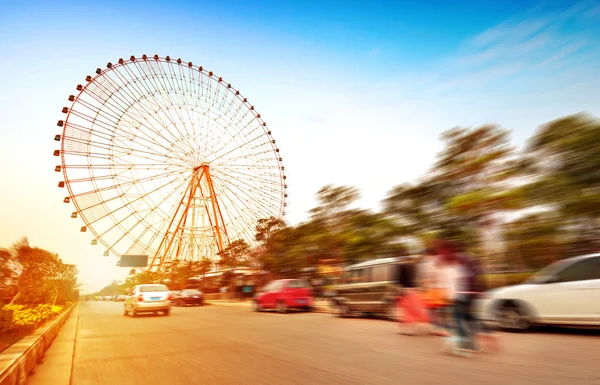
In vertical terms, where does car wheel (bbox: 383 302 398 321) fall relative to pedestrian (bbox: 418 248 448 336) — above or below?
below

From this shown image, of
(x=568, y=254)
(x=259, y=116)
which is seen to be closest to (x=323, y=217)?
(x=259, y=116)

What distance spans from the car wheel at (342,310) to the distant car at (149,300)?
753cm

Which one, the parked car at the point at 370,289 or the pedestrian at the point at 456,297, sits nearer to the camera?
the pedestrian at the point at 456,297

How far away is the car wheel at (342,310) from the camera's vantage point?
13117mm

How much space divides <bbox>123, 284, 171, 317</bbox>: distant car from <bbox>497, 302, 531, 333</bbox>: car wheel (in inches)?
516

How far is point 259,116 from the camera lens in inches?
1266

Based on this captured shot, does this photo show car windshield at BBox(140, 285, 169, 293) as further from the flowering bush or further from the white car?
the white car

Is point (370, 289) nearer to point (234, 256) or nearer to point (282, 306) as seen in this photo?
point (282, 306)

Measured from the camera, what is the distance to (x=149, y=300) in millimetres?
16891

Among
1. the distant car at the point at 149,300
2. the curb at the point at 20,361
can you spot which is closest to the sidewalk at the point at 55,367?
the curb at the point at 20,361

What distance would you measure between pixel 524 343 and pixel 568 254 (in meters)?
10.2

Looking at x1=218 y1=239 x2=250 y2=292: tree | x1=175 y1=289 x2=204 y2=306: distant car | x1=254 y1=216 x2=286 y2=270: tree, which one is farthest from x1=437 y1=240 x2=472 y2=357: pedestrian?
x1=218 y1=239 x2=250 y2=292: tree

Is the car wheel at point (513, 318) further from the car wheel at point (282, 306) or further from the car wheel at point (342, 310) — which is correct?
the car wheel at point (282, 306)

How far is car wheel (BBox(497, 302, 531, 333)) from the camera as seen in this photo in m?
7.88
